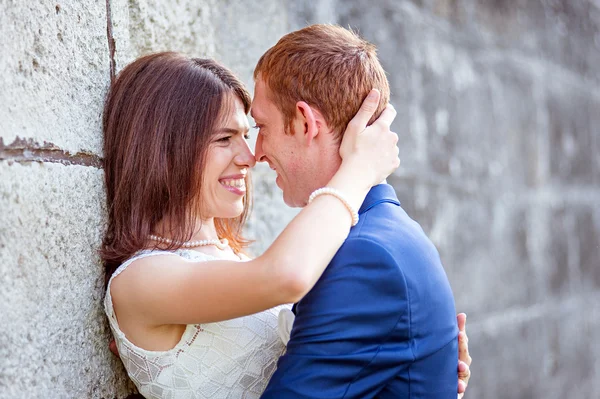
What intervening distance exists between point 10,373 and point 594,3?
4699mm

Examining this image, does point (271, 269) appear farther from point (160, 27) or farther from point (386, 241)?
point (160, 27)

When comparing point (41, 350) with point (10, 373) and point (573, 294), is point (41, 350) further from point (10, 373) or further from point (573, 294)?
point (573, 294)

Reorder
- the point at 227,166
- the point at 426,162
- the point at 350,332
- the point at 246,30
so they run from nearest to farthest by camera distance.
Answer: the point at 350,332
the point at 227,166
the point at 246,30
the point at 426,162

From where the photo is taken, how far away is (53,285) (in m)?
1.57

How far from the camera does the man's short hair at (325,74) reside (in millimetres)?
1901

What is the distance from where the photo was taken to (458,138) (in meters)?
3.71

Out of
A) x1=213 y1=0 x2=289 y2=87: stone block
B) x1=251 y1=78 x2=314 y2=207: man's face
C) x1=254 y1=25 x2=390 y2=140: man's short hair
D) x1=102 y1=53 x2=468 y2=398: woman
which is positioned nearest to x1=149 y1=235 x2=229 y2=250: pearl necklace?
x1=102 y1=53 x2=468 y2=398: woman

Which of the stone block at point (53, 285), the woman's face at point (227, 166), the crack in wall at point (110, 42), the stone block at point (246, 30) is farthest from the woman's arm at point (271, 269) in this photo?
the stone block at point (246, 30)

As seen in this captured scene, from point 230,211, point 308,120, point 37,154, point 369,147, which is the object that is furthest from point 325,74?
point 37,154

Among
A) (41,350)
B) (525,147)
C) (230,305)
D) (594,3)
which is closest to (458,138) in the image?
(525,147)

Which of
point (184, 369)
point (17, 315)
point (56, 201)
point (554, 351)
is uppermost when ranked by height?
point (56, 201)

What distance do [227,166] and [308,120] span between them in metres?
0.26

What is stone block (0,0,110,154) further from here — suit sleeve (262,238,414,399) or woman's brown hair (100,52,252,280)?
suit sleeve (262,238,414,399)

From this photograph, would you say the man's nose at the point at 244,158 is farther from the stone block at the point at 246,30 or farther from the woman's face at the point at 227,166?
the stone block at the point at 246,30
